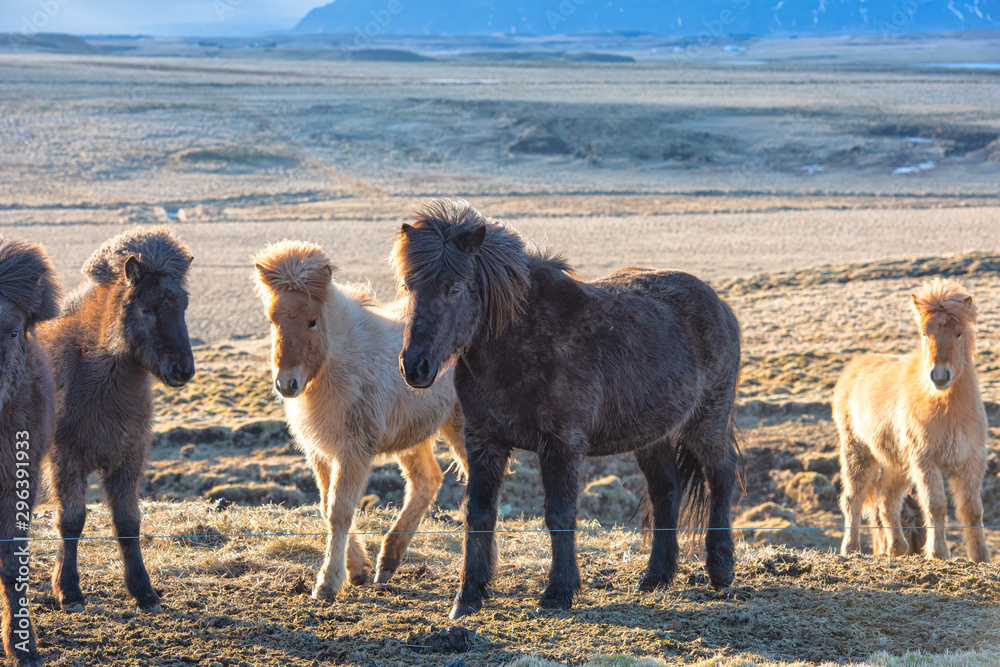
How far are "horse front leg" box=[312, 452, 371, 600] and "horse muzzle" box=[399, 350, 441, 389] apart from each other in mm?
1498

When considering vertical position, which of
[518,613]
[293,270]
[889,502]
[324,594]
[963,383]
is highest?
[293,270]

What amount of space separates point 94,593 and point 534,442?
2847mm

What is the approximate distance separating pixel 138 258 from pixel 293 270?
884 mm

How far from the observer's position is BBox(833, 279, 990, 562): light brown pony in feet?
21.9

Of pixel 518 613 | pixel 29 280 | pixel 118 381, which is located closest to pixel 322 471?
pixel 118 381

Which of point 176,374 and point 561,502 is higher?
point 176,374

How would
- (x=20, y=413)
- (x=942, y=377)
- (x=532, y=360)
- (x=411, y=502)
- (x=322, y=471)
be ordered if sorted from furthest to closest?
1. (x=942, y=377)
2. (x=411, y=502)
3. (x=322, y=471)
4. (x=532, y=360)
5. (x=20, y=413)

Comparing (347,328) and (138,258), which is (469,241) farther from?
(138,258)

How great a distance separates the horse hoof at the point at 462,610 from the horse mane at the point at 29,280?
265 centimetres

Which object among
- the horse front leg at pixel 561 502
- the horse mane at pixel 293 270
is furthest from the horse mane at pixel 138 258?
the horse front leg at pixel 561 502

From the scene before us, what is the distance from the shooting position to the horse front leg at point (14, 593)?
158 inches

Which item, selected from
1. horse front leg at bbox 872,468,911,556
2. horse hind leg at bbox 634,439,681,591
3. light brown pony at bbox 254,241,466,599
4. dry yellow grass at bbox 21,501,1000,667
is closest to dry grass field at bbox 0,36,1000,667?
dry yellow grass at bbox 21,501,1000,667

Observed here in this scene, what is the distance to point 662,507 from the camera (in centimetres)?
583

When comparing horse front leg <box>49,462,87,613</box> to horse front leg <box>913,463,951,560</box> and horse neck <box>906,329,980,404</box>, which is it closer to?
horse front leg <box>913,463,951,560</box>
